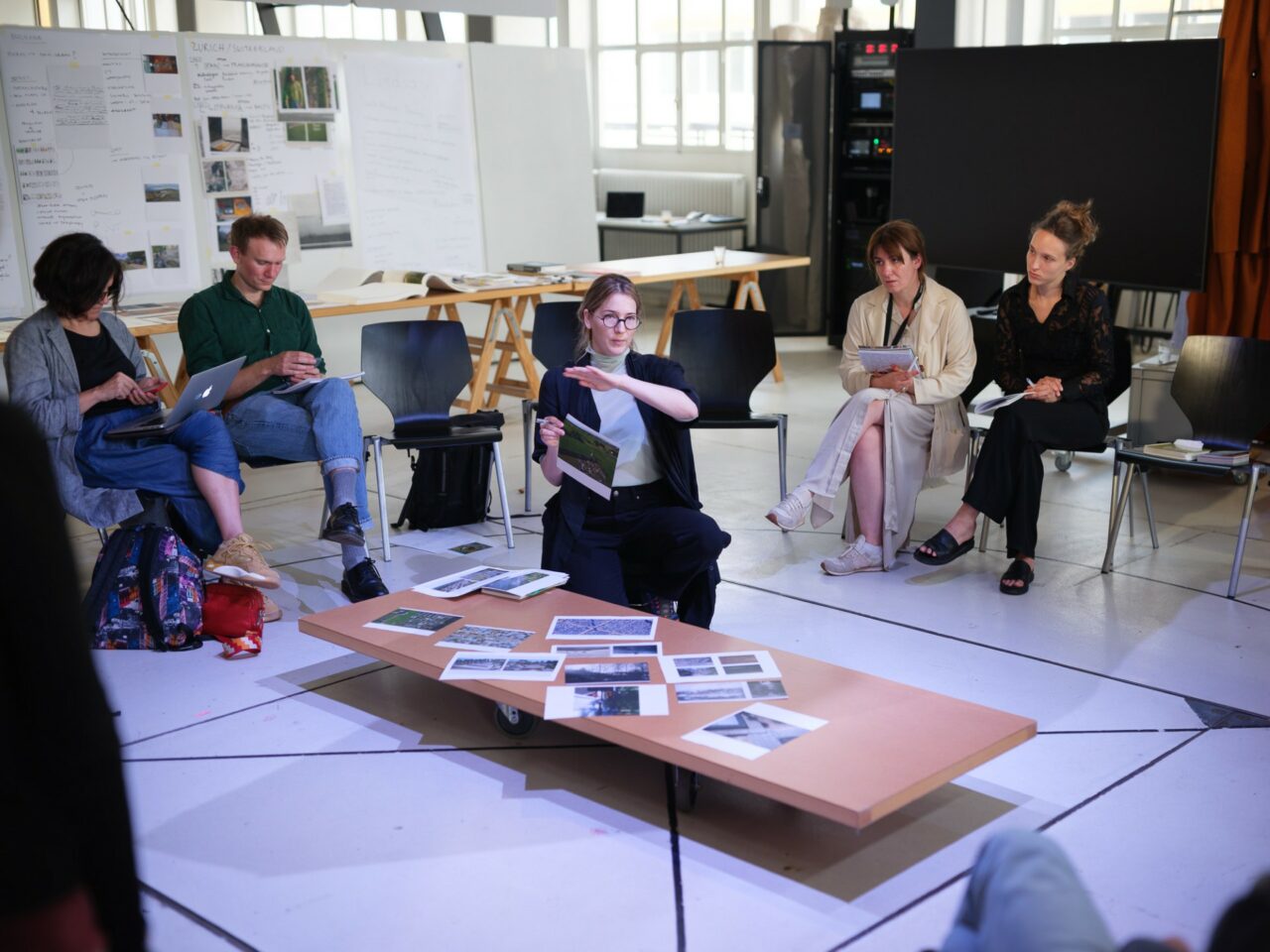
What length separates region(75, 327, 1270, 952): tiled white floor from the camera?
2.74m

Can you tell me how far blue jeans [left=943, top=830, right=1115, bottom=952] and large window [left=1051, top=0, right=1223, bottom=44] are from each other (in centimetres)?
783

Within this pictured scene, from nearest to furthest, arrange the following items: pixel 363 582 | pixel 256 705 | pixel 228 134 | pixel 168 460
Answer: pixel 256 705, pixel 168 460, pixel 363 582, pixel 228 134

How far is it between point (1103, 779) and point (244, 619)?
2540mm

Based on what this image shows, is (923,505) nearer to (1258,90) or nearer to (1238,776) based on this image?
(1258,90)

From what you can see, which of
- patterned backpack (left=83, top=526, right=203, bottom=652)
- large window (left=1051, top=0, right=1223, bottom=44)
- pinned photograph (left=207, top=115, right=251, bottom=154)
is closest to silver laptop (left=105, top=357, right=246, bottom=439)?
patterned backpack (left=83, top=526, right=203, bottom=652)

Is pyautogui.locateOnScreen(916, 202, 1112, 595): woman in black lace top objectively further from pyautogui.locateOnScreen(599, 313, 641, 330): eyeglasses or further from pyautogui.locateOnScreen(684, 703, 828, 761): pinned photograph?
pyautogui.locateOnScreen(684, 703, 828, 761): pinned photograph

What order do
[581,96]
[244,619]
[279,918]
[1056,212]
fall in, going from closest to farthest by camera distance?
1. [279,918]
2. [244,619]
3. [1056,212]
4. [581,96]

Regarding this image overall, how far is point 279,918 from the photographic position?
2744mm

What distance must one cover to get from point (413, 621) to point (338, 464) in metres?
1.26

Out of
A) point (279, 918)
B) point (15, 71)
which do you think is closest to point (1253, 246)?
point (279, 918)

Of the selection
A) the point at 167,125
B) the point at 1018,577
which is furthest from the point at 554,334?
the point at 167,125

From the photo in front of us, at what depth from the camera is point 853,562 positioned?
16.2 feet

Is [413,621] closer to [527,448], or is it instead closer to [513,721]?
[513,721]

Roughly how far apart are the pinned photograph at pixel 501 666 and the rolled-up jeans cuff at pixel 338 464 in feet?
5.11
